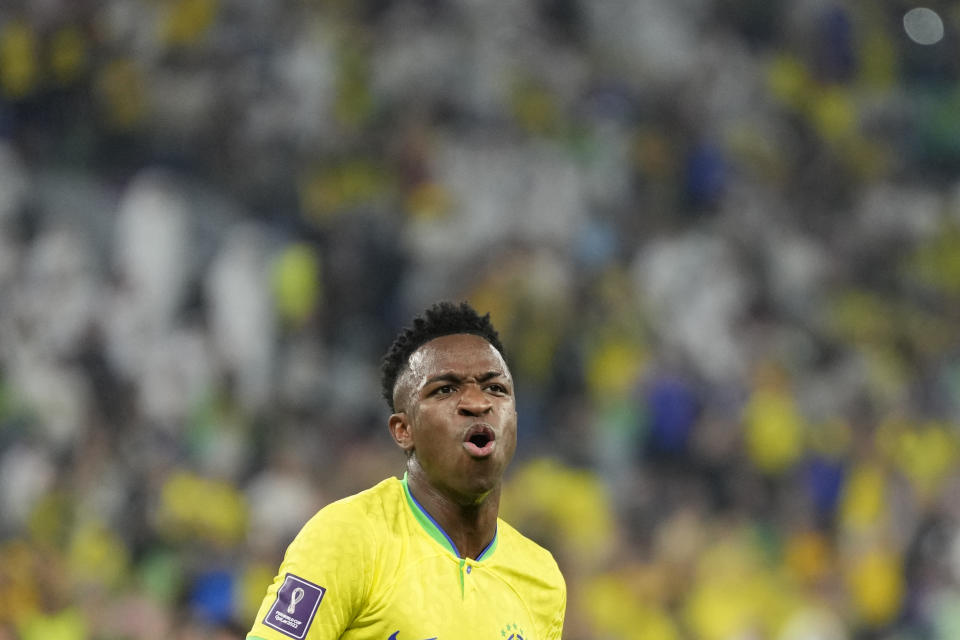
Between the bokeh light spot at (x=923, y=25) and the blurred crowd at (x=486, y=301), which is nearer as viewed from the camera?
the blurred crowd at (x=486, y=301)

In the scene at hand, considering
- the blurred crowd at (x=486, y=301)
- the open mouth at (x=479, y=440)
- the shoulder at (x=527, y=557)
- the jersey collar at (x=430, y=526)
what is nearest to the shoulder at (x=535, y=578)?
the shoulder at (x=527, y=557)

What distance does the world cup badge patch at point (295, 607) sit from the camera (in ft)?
8.96

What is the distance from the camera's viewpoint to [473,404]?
2.95 metres

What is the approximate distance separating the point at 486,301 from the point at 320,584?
6372 millimetres

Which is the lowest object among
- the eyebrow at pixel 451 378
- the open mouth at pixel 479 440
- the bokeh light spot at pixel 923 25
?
the open mouth at pixel 479 440

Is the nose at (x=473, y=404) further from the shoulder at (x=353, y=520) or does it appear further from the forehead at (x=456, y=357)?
the shoulder at (x=353, y=520)

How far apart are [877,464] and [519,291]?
276 centimetres

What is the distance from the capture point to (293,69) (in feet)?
31.4

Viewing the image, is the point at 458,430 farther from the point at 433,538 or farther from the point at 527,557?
the point at 527,557

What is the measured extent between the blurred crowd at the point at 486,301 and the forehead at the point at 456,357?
12.0ft

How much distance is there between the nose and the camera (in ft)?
9.67

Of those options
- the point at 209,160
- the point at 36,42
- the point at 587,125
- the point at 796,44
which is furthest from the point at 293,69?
the point at 796,44

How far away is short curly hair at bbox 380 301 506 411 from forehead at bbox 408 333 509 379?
1.3 inches

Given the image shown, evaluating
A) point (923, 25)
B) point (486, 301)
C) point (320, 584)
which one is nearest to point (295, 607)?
point (320, 584)
